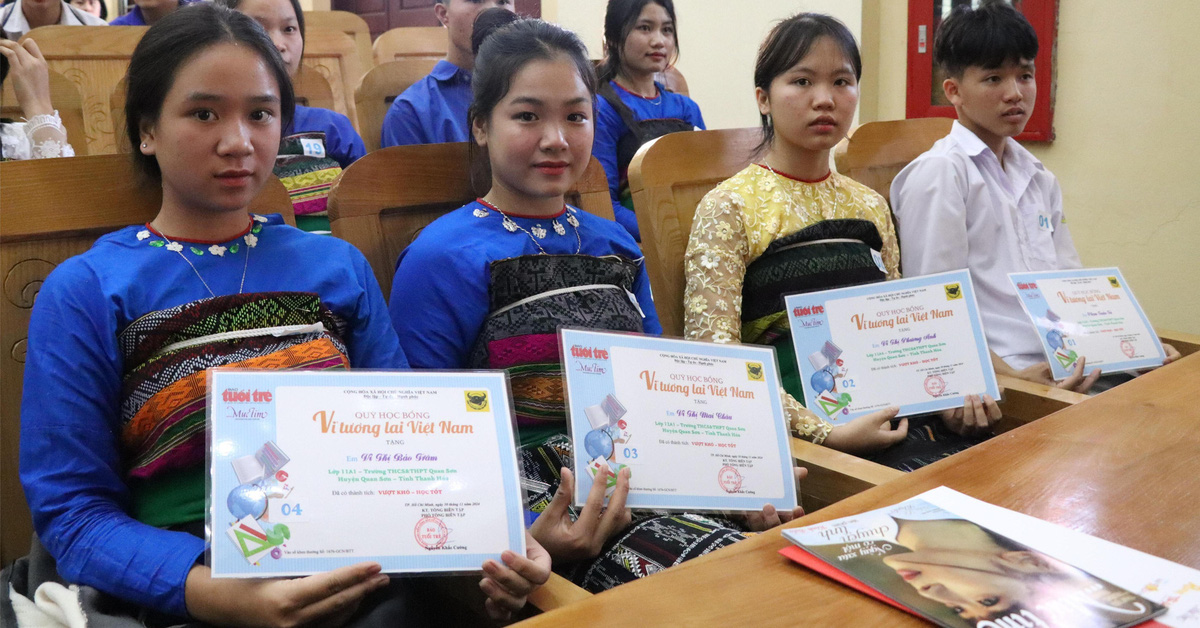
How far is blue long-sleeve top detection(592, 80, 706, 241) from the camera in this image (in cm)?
270

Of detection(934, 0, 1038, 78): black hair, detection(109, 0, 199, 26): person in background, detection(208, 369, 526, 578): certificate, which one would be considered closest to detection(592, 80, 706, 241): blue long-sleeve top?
detection(934, 0, 1038, 78): black hair

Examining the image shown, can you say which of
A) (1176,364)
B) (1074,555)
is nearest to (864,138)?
(1176,364)

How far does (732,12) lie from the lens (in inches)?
178

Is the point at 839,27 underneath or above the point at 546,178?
above

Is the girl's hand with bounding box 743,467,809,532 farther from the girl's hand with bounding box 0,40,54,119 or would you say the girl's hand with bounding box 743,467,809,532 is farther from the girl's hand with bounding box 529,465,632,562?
the girl's hand with bounding box 0,40,54,119

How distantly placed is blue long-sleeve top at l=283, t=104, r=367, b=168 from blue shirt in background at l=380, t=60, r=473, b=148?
0.08 metres

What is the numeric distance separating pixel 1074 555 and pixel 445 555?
57cm

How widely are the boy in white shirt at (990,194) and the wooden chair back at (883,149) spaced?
0.12 m

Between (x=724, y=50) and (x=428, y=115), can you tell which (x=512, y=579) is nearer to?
(x=428, y=115)

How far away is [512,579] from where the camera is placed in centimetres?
92

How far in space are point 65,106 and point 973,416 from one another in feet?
6.88

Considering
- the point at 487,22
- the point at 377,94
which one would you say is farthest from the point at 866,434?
the point at 377,94

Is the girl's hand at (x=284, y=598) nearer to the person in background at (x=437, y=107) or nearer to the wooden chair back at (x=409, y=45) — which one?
the person in background at (x=437, y=107)

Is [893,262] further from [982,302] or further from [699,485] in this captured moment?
[699,485]
